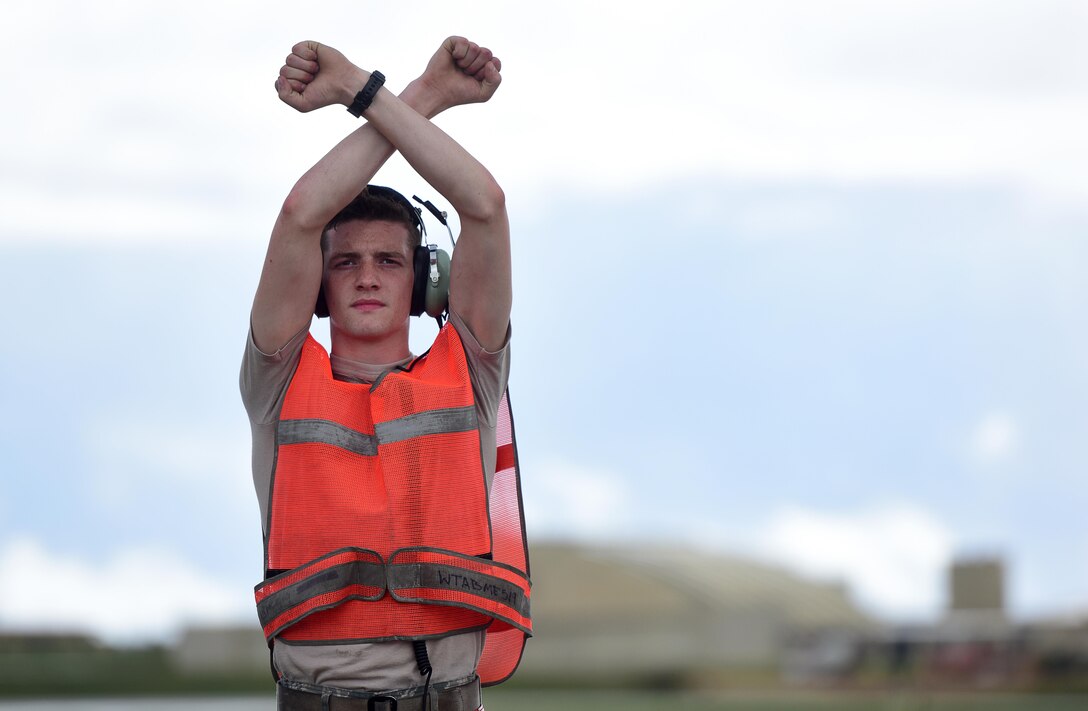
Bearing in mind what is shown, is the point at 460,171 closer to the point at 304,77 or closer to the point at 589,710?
the point at 304,77

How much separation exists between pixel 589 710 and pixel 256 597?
20749mm

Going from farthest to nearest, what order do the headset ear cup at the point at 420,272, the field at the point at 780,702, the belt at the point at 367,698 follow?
the field at the point at 780,702
the headset ear cup at the point at 420,272
the belt at the point at 367,698

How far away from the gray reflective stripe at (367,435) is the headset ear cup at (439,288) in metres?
0.31

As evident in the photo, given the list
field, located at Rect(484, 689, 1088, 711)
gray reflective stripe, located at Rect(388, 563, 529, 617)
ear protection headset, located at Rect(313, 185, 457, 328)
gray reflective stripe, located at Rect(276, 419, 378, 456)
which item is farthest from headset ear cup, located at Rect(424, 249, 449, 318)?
field, located at Rect(484, 689, 1088, 711)

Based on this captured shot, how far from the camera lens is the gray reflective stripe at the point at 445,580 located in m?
3.71

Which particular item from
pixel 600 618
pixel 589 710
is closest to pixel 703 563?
pixel 600 618

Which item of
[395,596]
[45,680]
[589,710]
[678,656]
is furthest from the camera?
[678,656]

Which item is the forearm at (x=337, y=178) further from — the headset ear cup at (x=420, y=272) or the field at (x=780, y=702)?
the field at (x=780, y=702)

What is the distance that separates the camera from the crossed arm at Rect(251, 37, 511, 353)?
379cm

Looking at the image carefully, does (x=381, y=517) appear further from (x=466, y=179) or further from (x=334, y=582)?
(x=466, y=179)

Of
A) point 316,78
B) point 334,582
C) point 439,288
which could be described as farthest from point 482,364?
point 316,78

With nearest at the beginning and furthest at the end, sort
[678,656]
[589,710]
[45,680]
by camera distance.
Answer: [589,710], [45,680], [678,656]

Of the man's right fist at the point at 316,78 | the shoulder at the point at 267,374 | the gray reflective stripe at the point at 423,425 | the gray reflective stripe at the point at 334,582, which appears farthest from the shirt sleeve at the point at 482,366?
the man's right fist at the point at 316,78

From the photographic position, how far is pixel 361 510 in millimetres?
3748
